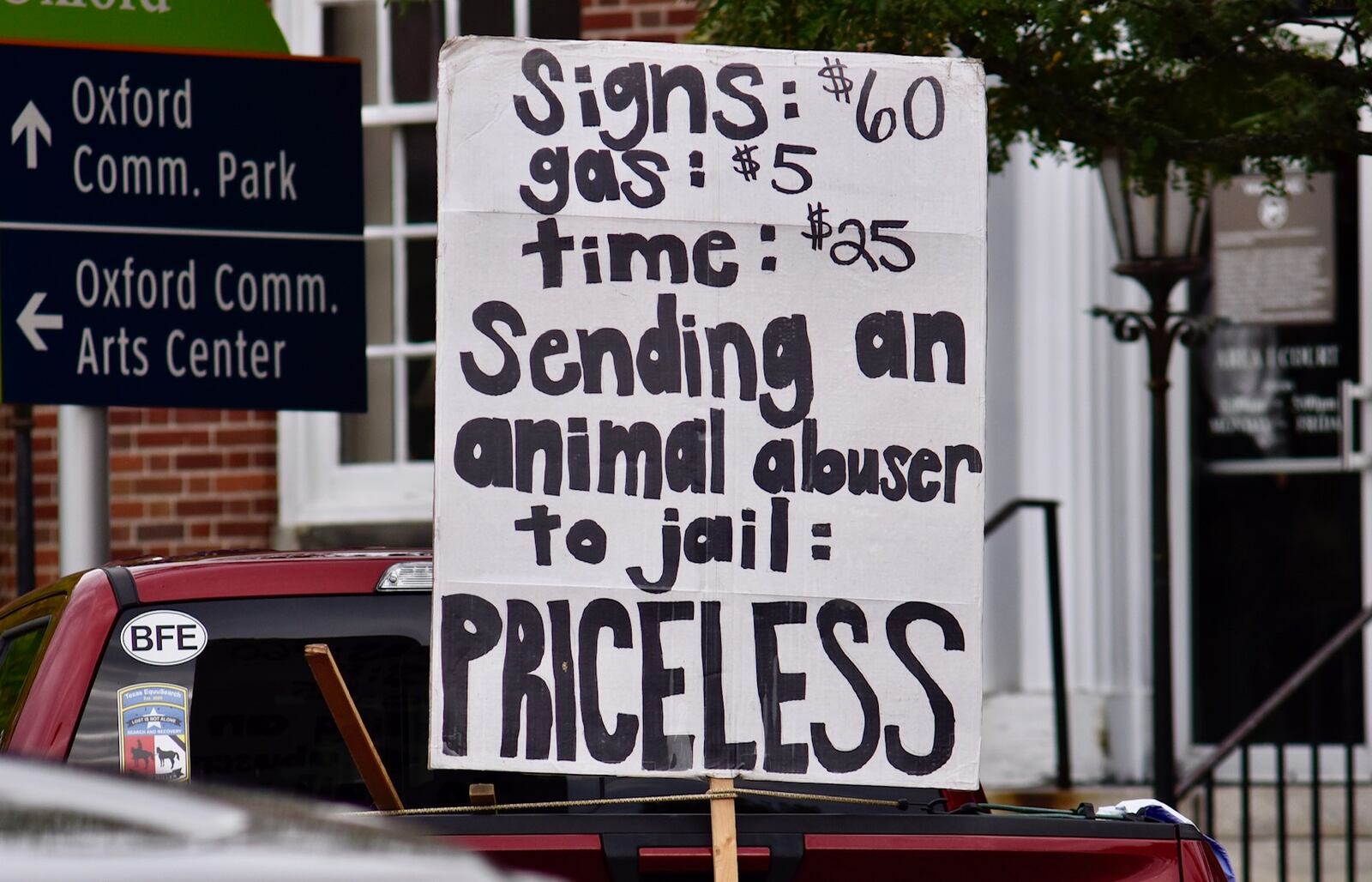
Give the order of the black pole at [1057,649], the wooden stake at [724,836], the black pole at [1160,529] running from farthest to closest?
the black pole at [1057,649] < the black pole at [1160,529] < the wooden stake at [724,836]

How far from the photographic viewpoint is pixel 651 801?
323 centimetres

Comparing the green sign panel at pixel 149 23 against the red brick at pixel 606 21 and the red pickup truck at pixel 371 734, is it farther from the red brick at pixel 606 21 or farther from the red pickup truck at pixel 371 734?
the red brick at pixel 606 21

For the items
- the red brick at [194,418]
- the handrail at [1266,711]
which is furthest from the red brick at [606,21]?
the handrail at [1266,711]

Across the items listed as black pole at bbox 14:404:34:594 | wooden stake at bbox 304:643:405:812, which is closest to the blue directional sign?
wooden stake at bbox 304:643:405:812

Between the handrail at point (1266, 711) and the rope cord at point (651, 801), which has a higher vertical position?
the rope cord at point (651, 801)

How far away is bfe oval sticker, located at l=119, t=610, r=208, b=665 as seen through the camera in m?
3.09

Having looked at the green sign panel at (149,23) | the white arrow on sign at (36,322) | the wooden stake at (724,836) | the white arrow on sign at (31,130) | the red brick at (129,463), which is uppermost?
the green sign panel at (149,23)

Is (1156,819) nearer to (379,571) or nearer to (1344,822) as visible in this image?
(379,571)

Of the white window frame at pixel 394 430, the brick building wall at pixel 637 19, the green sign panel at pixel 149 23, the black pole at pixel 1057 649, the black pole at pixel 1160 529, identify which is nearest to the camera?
the green sign panel at pixel 149 23

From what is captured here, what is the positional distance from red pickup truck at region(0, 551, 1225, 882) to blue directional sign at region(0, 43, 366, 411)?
4.95ft

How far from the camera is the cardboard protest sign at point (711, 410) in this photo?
3.26 m

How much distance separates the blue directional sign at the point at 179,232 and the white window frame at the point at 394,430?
277 cm

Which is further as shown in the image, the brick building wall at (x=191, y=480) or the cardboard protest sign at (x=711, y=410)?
the brick building wall at (x=191, y=480)

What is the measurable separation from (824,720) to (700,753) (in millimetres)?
233
